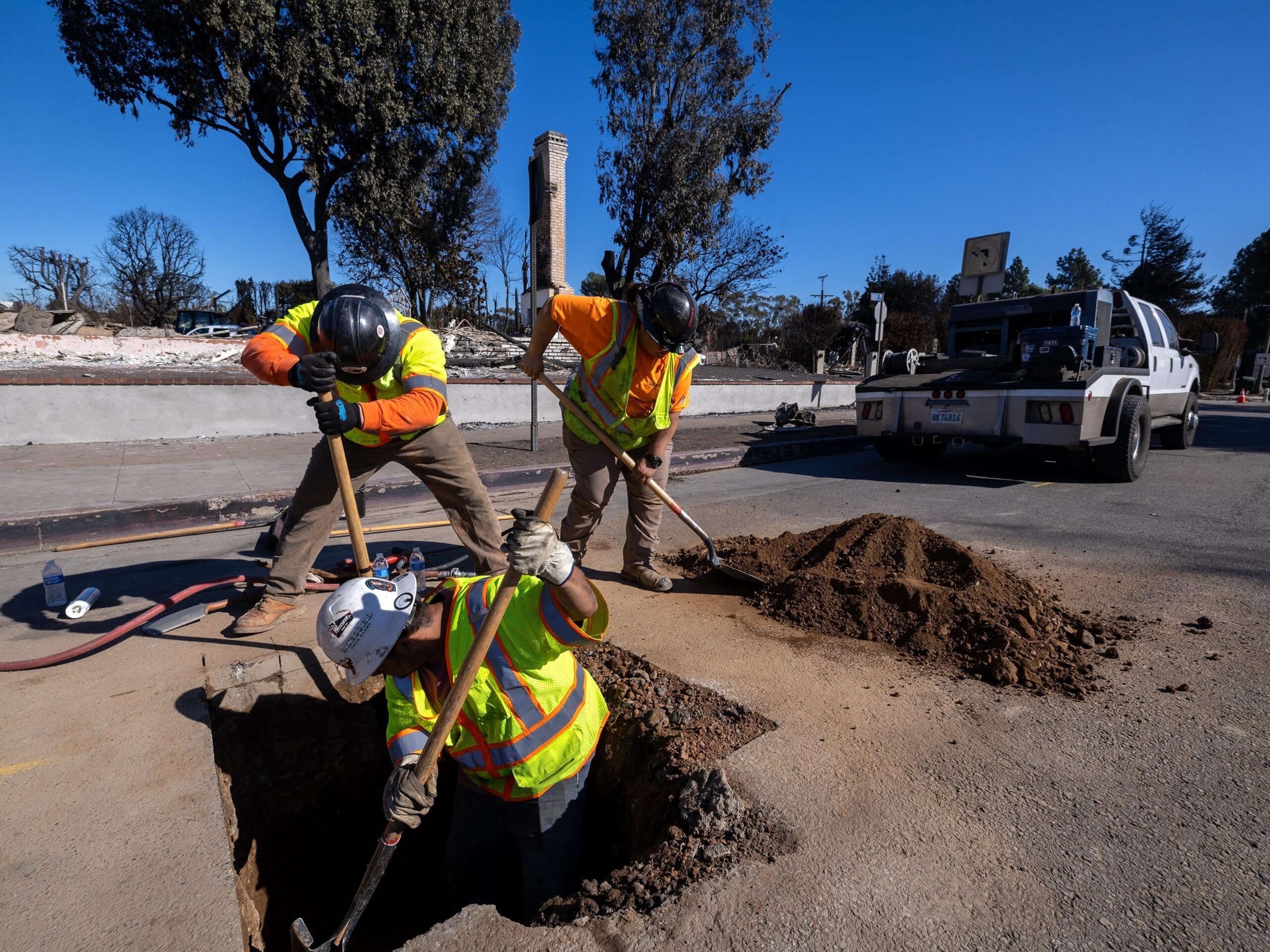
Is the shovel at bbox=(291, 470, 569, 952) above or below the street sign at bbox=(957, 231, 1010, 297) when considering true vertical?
below

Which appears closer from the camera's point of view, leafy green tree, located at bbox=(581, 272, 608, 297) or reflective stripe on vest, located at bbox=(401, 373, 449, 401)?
reflective stripe on vest, located at bbox=(401, 373, 449, 401)

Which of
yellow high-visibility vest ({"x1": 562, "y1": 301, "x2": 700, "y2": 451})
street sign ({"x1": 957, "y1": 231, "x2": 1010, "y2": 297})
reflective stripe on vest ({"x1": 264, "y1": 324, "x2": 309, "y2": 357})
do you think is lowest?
yellow high-visibility vest ({"x1": 562, "y1": 301, "x2": 700, "y2": 451})

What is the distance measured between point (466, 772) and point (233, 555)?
3.47 meters

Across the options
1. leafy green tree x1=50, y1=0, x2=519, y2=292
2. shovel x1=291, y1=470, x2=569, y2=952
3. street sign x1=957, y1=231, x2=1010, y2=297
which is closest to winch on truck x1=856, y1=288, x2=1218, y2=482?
street sign x1=957, y1=231, x2=1010, y2=297

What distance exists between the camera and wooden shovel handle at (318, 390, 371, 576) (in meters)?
2.82

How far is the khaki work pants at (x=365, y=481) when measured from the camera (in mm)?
3443

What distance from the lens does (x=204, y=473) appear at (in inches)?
280

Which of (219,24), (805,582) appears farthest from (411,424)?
(219,24)

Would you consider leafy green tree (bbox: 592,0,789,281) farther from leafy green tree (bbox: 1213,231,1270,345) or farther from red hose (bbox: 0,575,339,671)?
leafy green tree (bbox: 1213,231,1270,345)

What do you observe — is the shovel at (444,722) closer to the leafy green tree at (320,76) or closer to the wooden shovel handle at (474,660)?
the wooden shovel handle at (474,660)

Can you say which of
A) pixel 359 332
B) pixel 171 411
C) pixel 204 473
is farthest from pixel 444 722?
pixel 171 411

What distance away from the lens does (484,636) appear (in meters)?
1.85

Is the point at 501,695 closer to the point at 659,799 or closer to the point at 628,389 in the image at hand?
the point at 659,799

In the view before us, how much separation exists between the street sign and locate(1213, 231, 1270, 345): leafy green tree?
46999 mm
